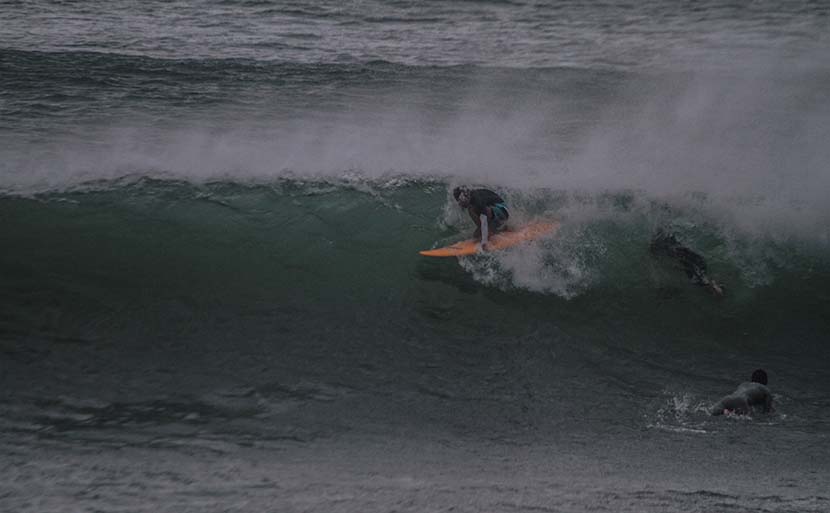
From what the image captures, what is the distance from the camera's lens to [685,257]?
11.4m

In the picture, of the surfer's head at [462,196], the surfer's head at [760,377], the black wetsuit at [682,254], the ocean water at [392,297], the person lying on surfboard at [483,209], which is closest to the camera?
the ocean water at [392,297]

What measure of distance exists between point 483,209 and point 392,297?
1.88 metres

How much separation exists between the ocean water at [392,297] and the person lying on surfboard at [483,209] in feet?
1.60

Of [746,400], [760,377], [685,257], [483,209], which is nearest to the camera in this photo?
[746,400]

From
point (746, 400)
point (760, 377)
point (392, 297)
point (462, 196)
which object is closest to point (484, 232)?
point (462, 196)

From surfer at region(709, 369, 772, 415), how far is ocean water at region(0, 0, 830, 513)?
189 millimetres

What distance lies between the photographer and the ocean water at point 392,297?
22.8ft

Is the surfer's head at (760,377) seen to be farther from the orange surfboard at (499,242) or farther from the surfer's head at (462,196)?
the surfer's head at (462,196)

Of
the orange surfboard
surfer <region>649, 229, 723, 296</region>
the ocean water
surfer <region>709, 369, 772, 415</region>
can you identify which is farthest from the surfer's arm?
surfer <region>709, 369, 772, 415</region>

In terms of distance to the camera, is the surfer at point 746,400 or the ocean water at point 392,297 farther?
the surfer at point 746,400

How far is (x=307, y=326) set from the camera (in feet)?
32.5

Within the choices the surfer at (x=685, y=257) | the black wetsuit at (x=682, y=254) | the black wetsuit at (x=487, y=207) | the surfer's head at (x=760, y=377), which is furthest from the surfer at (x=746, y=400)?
the black wetsuit at (x=487, y=207)

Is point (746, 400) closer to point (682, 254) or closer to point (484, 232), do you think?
point (682, 254)

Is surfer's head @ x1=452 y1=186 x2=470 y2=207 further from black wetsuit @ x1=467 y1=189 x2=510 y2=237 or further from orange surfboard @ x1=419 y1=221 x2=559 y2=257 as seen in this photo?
orange surfboard @ x1=419 y1=221 x2=559 y2=257
